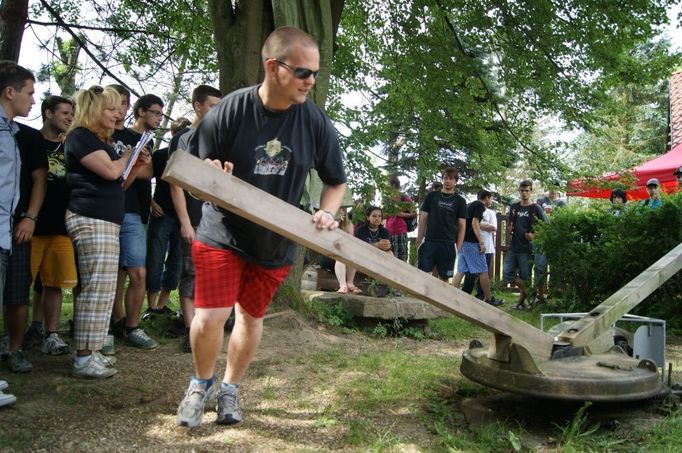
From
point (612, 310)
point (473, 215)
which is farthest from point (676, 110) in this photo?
point (612, 310)

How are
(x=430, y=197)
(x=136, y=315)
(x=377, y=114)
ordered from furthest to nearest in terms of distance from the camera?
(x=377, y=114) → (x=430, y=197) → (x=136, y=315)

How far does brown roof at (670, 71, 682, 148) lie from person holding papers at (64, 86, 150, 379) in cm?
1795

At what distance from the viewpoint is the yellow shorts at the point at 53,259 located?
416 cm

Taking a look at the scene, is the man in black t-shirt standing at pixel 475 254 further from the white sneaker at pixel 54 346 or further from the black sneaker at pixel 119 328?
the white sneaker at pixel 54 346

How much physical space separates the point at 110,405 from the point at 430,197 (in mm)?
6153

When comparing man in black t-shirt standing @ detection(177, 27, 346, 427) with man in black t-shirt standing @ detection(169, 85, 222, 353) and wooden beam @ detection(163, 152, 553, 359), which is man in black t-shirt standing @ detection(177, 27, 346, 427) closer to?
wooden beam @ detection(163, 152, 553, 359)

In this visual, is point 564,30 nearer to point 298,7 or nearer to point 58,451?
point 298,7

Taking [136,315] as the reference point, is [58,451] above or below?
below

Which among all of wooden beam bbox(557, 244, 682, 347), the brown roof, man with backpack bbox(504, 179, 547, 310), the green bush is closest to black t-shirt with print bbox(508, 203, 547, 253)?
man with backpack bbox(504, 179, 547, 310)

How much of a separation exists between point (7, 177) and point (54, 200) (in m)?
0.76

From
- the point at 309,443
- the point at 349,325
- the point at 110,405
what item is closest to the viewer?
the point at 309,443

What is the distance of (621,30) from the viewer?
7383 millimetres

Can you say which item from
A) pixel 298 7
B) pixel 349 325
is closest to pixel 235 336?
pixel 349 325

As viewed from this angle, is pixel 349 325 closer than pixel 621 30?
Yes
